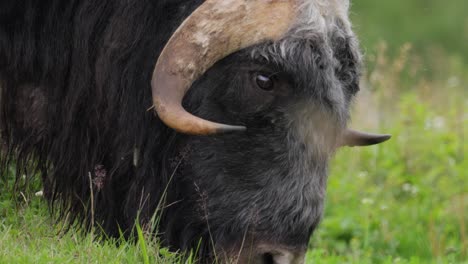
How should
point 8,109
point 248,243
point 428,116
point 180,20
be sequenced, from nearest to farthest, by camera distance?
point 248,243 → point 180,20 → point 8,109 → point 428,116

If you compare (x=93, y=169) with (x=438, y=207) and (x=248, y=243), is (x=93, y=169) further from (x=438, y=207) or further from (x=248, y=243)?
(x=438, y=207)

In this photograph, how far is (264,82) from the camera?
4246 millimetres

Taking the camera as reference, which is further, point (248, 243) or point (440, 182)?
point (440, 182)

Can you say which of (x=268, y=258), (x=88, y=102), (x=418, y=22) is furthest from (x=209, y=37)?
(x=418, y=22)

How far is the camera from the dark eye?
4.25 m

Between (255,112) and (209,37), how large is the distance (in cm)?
34

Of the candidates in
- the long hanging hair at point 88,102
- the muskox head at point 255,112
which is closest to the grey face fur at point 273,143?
the muskox head at point 255,112

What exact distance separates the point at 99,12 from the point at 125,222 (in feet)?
2.90

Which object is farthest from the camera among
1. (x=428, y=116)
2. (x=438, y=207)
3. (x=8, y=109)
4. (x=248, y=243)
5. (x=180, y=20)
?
(x=428, y=116)

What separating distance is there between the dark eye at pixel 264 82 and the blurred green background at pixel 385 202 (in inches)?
28.7

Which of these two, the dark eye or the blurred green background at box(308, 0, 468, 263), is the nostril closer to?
the dark eye

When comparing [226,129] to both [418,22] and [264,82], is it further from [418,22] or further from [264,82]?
[418,22]

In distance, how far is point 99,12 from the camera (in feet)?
15.1

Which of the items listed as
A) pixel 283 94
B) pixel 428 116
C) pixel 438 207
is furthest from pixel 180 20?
pixel 428 116
